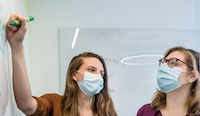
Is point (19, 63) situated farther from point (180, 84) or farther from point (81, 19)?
point (81, 19)

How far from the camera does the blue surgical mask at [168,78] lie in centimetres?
154

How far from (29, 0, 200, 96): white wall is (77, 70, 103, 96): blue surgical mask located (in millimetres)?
1392

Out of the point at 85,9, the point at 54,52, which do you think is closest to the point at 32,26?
the point at 54,52

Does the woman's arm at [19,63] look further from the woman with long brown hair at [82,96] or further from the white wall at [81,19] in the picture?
the white wall at [81,19]

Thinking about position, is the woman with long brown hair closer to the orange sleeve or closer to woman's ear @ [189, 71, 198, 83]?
the orange sleeve

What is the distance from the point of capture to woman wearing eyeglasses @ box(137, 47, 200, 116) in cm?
152

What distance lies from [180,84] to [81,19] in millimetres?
1769

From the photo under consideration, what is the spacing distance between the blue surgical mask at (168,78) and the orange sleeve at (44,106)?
2.60ft

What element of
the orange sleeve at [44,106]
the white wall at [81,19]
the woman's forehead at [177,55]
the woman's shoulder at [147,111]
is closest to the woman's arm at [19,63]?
the orange sleeve at [44,106]

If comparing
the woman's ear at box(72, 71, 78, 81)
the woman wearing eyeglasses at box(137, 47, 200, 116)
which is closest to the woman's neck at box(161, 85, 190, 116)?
the woman wearing eyeglasses at box(137, 47, 200, 116)

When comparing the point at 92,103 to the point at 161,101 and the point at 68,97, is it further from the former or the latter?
the point at 161,101

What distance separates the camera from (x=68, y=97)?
5.09 feet

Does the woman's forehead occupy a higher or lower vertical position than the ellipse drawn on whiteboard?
higher

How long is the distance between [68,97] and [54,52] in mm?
1442
